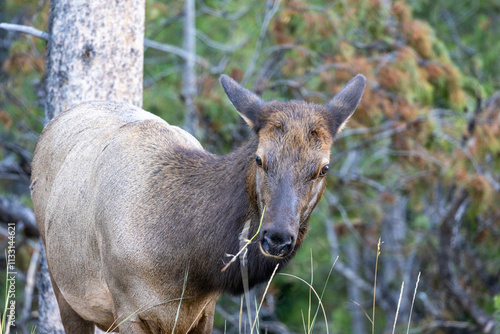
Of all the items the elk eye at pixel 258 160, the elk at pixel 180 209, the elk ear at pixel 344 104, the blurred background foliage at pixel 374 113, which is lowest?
the blurred background foliage at pixel 374 113

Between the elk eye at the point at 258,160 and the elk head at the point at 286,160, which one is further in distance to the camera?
the elk eye at the point at 258,160

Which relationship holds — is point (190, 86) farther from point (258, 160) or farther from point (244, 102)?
point (258, 160)

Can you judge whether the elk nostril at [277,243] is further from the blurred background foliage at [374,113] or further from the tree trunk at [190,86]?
the tree trunk at [190,86]

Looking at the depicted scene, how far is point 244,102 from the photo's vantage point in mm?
4094

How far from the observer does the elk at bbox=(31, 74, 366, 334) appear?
12.3 ft

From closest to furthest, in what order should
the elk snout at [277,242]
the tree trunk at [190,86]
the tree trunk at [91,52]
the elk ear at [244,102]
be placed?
1. the elk snout at [277,242]
2. the elk ear at [244,102]
3. the tree trunk at [91,52]
4. the tree trunk at [190,86]

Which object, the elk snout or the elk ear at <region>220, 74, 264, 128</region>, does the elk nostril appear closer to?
the elk snout

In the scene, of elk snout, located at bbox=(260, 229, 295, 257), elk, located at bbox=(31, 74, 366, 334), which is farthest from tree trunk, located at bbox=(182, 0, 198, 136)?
elk snout, located at bbox=(260, 229, 295, 257)

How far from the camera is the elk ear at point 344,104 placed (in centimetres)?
410

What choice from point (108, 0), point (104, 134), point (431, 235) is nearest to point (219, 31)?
point (431, 235)

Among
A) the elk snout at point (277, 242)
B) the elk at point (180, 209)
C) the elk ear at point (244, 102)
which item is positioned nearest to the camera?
the elk snout at point (277, 242)

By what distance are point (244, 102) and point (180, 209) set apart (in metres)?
0.77

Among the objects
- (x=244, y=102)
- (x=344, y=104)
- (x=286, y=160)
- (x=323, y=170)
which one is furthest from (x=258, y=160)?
(x=344, y=104)

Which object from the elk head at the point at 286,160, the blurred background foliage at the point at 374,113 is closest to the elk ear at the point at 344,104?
the elk head at the point at 286,160
